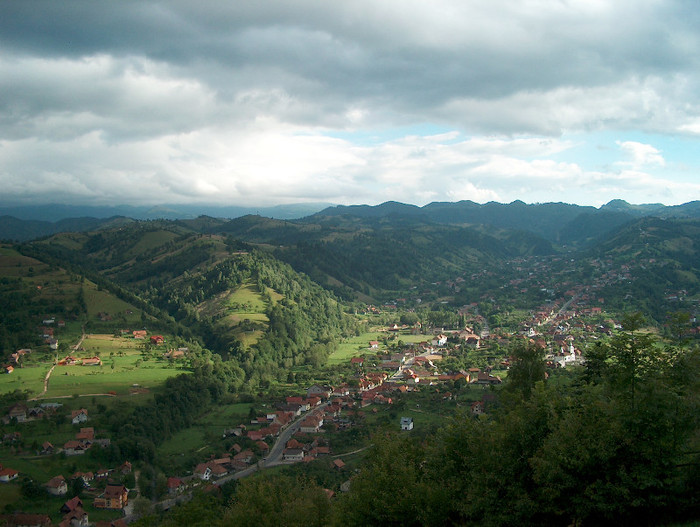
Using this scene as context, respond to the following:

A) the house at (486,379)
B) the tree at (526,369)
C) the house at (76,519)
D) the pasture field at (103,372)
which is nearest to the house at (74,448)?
the house at (76,519)

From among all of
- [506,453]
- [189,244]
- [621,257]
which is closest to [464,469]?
[506,453]

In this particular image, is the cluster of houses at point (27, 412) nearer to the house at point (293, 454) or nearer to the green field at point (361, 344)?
the house at point (293, 454)

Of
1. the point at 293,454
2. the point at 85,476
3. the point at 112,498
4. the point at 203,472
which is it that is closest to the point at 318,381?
the point at 293,454

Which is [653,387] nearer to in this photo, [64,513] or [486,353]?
[64,513]

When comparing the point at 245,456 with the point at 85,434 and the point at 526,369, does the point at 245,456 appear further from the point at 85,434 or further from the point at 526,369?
the point at 526,369

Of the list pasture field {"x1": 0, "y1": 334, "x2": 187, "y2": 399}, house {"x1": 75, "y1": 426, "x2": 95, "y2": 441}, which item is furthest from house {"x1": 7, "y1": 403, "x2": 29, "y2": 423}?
house {"x1": 75, "y1": 426, "x2": 95, "y2": 441}

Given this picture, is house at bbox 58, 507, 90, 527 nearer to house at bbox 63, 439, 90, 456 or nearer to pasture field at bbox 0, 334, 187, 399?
house at bbox 63, 439, 90, 456

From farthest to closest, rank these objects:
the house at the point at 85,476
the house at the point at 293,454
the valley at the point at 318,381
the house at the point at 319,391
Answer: the house at the point at 319,391
the house at the point at 293,454
the house at the point at 85,476
the valley at the point at 318,381
